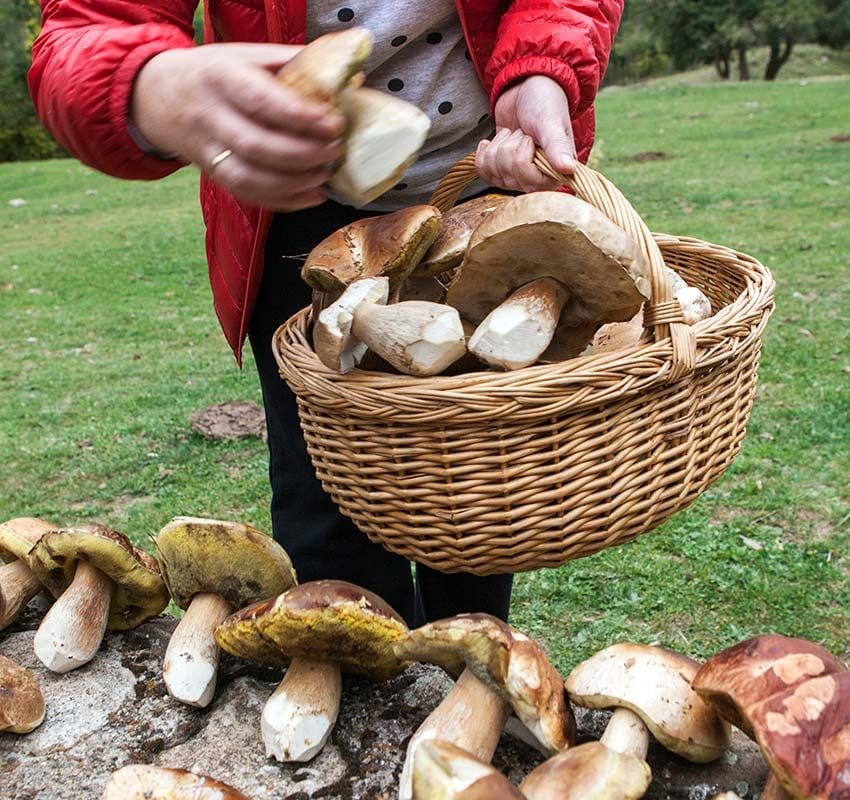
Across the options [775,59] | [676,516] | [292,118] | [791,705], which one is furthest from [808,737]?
[775,59]

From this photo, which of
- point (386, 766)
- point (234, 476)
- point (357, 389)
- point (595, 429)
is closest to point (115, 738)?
point (386, 766)

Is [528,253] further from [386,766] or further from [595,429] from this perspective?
[386,766]

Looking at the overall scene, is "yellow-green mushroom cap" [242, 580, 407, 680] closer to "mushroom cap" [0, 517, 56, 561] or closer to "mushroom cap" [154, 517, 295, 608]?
"mushroom cap" [154, 517, 295, 608]

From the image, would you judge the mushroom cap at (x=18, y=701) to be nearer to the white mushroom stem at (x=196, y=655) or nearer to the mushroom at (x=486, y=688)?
the white mushroom stem at (x=196, y=655)

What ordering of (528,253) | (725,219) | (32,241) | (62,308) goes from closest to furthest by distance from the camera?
1. (528,253)
2. (62,308)
3. (725,219)
4. (32,241)

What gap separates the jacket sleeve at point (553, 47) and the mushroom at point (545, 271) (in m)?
0.30

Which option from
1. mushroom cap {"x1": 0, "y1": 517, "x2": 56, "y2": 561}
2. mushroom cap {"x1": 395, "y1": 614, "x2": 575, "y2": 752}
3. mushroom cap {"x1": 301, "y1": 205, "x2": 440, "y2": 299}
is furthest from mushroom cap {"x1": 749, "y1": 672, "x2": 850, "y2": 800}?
mushroom cap {"x1": 0, "y1": 517, "x2": 56, "y2": 561}

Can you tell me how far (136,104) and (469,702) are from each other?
2.77 feet

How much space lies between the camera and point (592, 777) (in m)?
1.04

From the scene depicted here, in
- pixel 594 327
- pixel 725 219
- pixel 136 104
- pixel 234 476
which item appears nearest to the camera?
pixel 136 104

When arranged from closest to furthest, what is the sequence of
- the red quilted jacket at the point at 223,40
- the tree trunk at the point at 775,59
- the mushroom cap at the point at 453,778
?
the mushroom cap at the point at 453,778 < the red quilted jacket at the point at 223,40 < the tree trunk at the point at 775,59

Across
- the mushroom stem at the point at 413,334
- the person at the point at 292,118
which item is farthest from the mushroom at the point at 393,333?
the person at the point at 292,118

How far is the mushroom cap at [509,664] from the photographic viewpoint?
3.77 ft

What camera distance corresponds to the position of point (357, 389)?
1.22 metres
